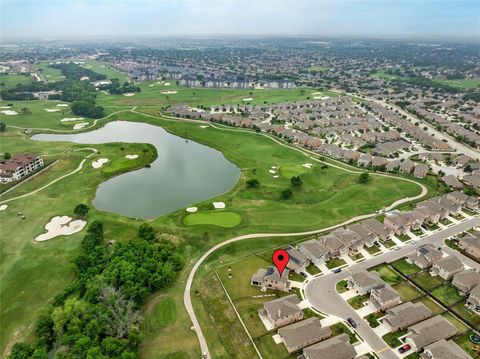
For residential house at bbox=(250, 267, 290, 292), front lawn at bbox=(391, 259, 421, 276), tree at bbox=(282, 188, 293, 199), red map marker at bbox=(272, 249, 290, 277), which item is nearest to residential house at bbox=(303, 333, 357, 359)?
residential house at bbox=(250, 267, 290, 292)

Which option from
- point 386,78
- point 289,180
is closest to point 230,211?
point 289,180

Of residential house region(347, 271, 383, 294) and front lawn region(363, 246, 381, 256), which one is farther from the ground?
residential house region(347, 271, 383, 294)

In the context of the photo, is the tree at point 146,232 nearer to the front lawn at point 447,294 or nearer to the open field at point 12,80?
the front lawn at point 447,294

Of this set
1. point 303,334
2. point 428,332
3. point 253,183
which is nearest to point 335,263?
point 428,332

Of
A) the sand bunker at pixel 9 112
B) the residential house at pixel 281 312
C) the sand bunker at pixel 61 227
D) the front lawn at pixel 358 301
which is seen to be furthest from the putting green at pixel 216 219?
the sand bunker at pixel 9 112

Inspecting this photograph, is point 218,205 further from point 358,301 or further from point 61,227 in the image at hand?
point 358,301

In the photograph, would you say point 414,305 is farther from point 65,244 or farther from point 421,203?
point 65,244

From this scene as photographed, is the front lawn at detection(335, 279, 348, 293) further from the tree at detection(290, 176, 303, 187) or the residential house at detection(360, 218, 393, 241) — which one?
the tree at detection(290, 176, 303, 187)
